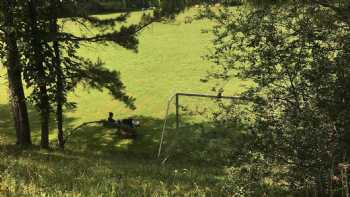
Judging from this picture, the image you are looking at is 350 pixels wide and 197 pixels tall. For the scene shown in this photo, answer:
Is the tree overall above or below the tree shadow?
above

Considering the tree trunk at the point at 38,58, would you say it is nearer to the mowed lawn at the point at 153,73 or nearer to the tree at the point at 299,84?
the mowed lawn at the point at 153,73

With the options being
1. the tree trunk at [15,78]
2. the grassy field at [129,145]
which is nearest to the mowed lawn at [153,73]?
the grassy field at [129,145]

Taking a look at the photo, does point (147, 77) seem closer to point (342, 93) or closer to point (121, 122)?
point (121, 122)

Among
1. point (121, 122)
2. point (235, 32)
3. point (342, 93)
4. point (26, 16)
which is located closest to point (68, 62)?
point (26, 16)

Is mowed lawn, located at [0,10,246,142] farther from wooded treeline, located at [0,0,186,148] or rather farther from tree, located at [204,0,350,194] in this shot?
tree, located at [204,0,350,194]

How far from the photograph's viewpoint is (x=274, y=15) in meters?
6.68

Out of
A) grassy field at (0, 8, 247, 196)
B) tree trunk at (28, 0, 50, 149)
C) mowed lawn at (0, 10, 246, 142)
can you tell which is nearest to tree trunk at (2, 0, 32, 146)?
tree trunk at (28, 0, 50, 149)

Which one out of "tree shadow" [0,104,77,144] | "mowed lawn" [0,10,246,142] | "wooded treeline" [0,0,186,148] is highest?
"wooded treeline" [0,0,186,148]

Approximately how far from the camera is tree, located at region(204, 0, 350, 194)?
5.76 metres

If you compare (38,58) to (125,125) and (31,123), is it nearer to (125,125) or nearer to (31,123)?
(125,125)

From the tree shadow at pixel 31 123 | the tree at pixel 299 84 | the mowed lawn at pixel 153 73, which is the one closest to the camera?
Result: the tree at pixel 299 84

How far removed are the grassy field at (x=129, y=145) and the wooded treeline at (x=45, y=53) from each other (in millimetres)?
828

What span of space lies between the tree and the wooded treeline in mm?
7081

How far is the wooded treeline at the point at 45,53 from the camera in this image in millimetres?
12203
